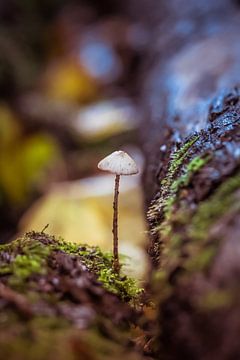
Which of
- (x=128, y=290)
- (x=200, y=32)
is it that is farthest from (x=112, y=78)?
(x=128, y=290)

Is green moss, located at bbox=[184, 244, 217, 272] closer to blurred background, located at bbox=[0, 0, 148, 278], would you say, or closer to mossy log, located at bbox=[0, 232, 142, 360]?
mossy log, located at bbox=[0, 232, 142, 360]

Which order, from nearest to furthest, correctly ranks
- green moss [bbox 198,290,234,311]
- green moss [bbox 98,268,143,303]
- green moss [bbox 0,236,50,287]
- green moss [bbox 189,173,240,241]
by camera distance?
green moss [bbox 198,290,234,311] < green moss [bbox 189,173,240,241] < green moss [bbox 0,236,50,287] < green moss [bbox 98,268,143,303]

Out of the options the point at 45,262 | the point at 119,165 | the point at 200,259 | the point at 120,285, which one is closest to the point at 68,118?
the point at 119,165

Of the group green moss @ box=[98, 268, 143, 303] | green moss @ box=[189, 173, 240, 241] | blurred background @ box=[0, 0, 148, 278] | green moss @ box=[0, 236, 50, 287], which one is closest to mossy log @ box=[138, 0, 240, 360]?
green moss @ box=[189, 173, 240, 241]

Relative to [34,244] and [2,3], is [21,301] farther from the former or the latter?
[2,3]

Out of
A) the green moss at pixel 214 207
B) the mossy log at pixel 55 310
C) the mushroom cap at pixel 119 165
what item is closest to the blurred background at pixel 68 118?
the mushroom cap at pixel 119 165
